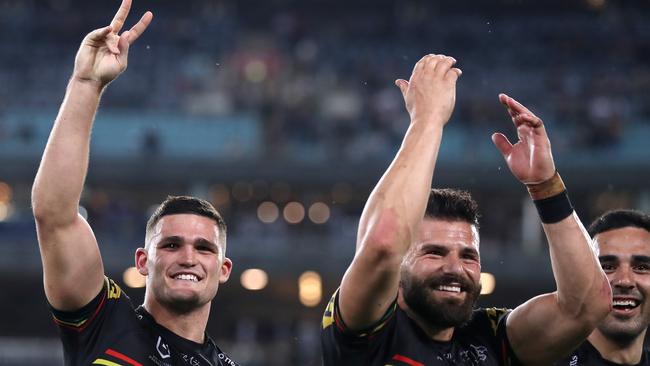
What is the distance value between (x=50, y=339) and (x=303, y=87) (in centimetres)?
841

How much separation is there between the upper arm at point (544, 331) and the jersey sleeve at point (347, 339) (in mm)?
742

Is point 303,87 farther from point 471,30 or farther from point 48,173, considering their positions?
point 48,173

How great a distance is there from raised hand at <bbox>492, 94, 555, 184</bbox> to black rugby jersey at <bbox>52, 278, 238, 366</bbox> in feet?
5.38

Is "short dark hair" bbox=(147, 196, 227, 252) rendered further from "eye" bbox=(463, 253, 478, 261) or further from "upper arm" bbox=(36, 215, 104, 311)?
"eye" bbox=(463, 253, 478, 261)

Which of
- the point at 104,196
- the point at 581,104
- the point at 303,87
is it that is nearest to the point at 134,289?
the point at 104,196

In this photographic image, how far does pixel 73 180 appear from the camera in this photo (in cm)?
409

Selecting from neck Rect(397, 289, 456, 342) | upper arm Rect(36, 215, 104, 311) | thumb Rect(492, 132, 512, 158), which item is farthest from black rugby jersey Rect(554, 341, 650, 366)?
upper arm Rect(36, 215, 104, 311)

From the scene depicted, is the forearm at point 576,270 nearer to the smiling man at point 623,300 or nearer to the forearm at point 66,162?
the smiling man at point 623,300

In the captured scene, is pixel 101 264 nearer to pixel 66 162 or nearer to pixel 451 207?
pixel 66 162

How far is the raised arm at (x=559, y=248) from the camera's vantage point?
14.6 feet

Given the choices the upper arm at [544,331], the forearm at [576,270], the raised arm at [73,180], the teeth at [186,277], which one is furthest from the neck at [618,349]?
the raised arm at [73,180]

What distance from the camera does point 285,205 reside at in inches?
995

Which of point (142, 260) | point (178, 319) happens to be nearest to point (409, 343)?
point (178, 319)

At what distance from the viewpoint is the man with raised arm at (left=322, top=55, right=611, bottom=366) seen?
152 inches
